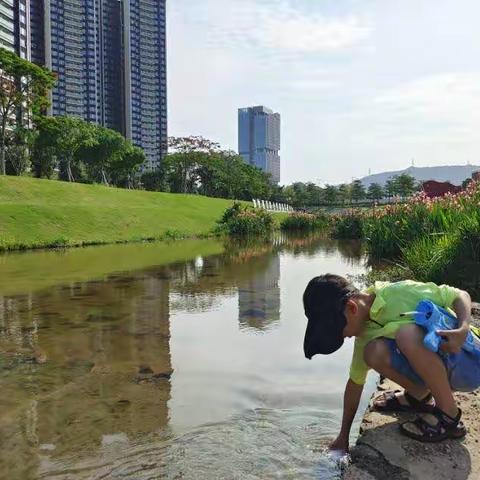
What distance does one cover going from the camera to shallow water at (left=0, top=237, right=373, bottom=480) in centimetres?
292

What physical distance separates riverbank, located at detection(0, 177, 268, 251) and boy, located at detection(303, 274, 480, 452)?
16.8 metres

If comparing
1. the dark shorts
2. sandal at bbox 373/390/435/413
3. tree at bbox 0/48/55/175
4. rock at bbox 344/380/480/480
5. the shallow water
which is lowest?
the shallow water

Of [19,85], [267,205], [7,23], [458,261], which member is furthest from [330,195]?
[458,261]

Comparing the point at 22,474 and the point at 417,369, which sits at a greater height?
the point at 417,369

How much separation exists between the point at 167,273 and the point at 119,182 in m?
44.8

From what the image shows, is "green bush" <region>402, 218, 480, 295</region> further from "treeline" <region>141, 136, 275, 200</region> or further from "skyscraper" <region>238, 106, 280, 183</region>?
"skyscraper" <region>238, 106, 280, 183</region>

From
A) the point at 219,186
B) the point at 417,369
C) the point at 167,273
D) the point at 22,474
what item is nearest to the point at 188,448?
the point at 22,474

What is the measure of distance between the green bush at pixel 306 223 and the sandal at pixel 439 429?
30.1 m

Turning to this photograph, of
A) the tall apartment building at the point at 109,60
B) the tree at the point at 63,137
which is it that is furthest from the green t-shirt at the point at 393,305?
the tall apartment building at the point at 109,60

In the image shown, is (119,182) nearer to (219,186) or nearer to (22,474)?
(219,186)

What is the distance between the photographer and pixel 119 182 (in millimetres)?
54438

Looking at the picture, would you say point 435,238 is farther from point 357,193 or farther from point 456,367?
point 357,193

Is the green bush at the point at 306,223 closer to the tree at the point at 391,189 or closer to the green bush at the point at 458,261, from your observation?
the green bush at the point at 458,261

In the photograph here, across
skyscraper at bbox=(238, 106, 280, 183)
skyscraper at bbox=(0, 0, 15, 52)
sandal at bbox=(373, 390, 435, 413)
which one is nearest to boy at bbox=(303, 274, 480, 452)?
sandal at bbox=(373, 390, 435, 413)
